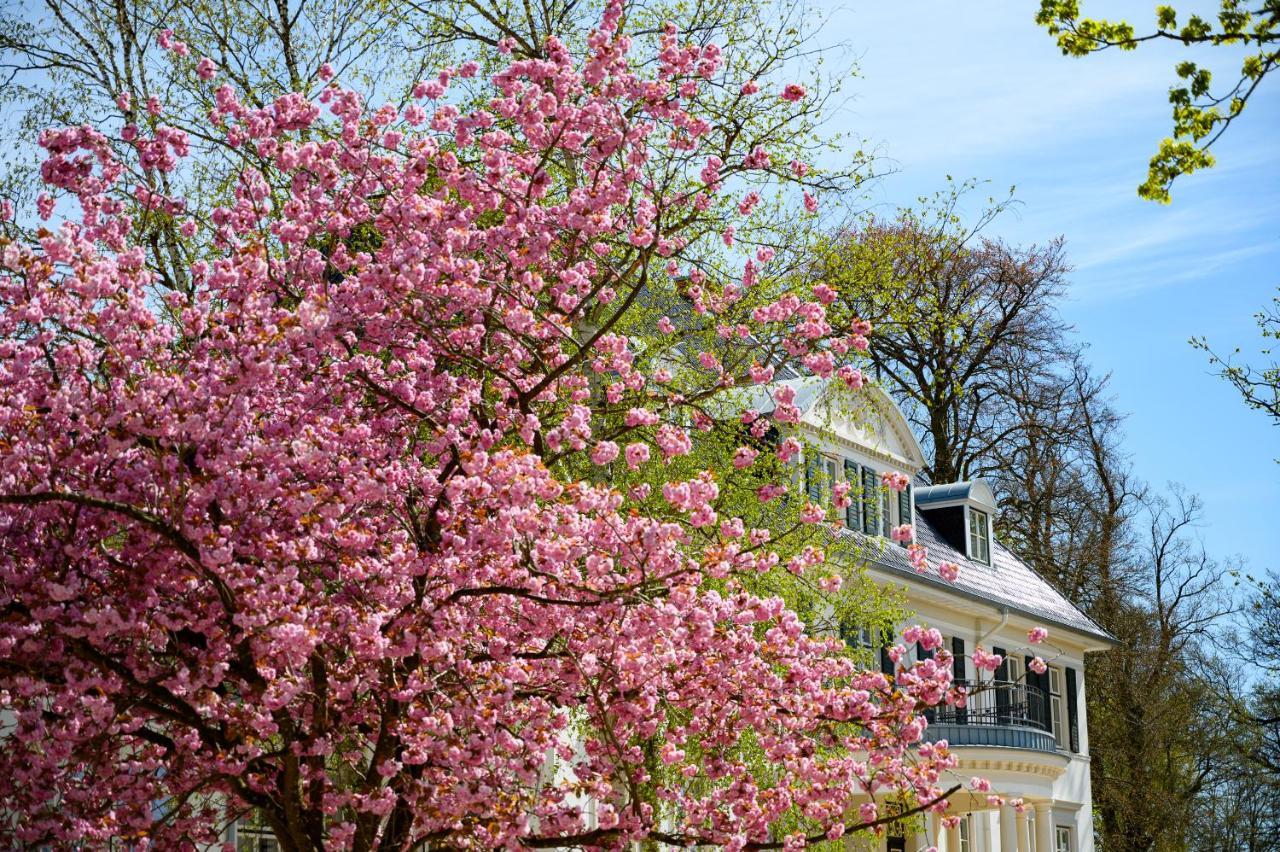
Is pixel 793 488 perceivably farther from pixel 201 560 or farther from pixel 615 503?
pixel 201 560

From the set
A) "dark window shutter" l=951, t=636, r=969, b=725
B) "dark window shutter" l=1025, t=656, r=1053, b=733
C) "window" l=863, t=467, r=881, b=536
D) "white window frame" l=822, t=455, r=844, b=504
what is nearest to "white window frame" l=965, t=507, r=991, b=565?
"dark window shutter" l=1025, t=656, r=1053, b=733

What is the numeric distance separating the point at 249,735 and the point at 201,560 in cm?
124

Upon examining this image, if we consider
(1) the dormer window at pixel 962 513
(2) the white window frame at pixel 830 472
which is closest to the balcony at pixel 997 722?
(1) the dormer window at pixel 962 513

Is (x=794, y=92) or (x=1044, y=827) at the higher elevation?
(x=794, y=92)

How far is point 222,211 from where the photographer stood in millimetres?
10641

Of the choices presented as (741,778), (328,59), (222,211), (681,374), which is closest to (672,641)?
(741,778)

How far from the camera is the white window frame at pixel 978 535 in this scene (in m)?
31.2

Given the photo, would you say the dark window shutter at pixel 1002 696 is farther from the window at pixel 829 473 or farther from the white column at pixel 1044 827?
the window at pixel 829 473

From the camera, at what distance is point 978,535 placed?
31.8 m

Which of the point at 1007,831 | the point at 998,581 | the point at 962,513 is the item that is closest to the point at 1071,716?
the point at 998,581

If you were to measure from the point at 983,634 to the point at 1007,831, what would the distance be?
12.0ft

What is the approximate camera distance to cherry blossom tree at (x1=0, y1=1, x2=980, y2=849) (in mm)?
8859

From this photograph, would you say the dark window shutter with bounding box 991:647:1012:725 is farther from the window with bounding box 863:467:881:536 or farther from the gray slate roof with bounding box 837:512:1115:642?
the window with bounding box 863:467:881:536

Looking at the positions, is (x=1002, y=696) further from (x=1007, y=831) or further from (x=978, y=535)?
(x=978, y=535)
